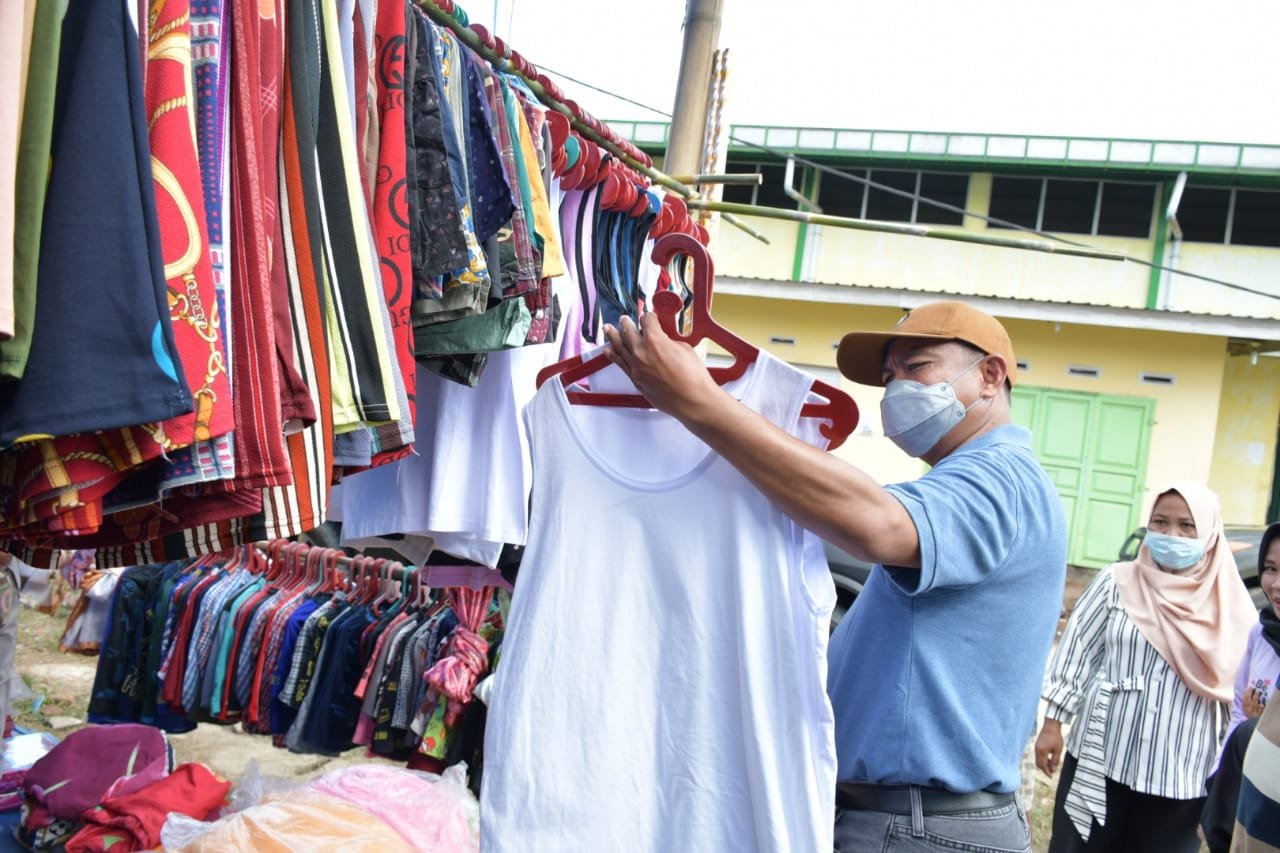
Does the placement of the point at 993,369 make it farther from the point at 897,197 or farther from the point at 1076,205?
the point at 1076,205

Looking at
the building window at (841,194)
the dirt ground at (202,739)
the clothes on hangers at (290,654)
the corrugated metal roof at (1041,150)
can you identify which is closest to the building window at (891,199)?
the building window at (841,194)

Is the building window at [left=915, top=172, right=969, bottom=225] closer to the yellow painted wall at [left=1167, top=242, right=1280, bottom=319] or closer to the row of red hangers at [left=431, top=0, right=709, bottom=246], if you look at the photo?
the yellow painted wall at [left=1167, top=242, right=1280, bottom=319]

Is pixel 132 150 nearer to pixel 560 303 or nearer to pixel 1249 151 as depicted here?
pixel 560 303

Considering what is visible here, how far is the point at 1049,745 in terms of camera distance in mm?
4246

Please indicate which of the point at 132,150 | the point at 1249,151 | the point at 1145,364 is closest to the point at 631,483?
the point at 132,150

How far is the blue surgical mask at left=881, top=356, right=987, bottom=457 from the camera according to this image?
204 cm

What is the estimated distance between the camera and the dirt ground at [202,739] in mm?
5551

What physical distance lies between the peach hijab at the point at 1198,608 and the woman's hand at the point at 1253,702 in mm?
72

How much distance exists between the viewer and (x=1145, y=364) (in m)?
14.5

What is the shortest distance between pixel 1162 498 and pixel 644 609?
138 inches

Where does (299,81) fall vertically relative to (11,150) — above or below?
above

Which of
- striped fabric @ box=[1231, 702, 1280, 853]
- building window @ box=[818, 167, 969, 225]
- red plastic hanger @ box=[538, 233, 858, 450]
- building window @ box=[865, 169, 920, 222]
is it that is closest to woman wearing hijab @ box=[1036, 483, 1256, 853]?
striped fabric @ box=[1231, 702, 1280, 853]

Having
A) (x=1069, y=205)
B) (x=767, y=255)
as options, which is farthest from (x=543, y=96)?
(x=1069, y=205)

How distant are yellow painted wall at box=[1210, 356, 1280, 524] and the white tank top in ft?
51.7
